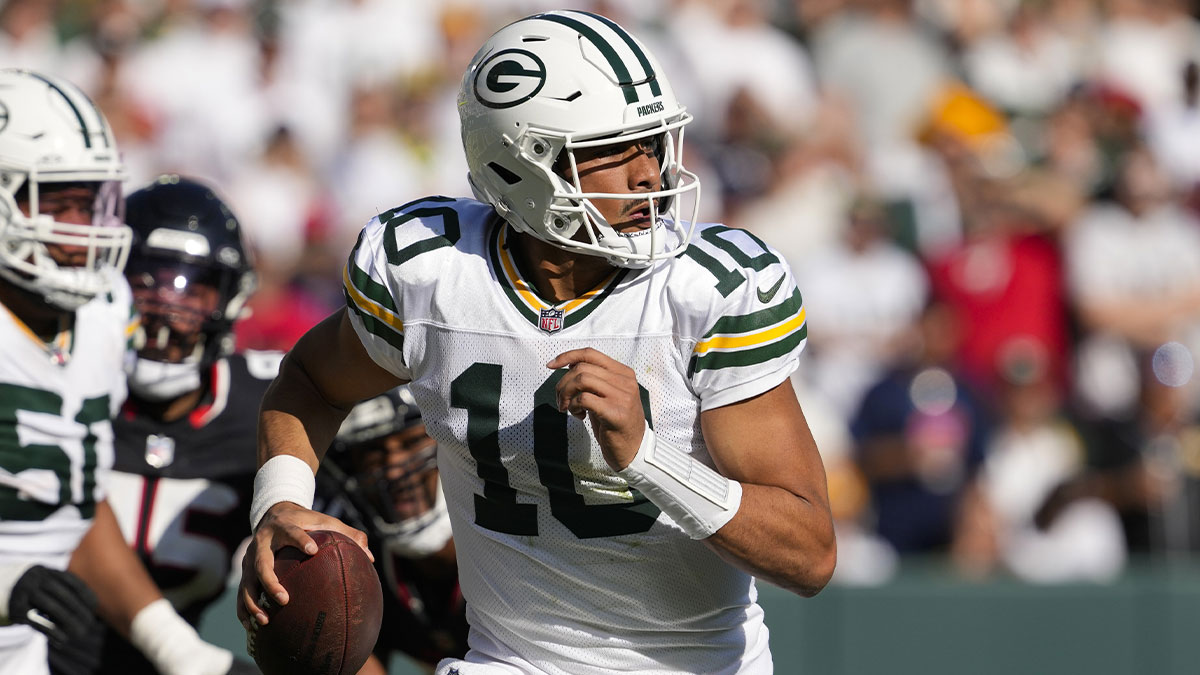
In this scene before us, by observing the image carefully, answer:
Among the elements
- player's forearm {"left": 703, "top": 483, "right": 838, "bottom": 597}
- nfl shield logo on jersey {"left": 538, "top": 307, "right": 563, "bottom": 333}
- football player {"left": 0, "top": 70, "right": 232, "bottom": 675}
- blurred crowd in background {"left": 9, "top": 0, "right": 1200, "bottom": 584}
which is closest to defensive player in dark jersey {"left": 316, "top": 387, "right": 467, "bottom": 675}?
football player {"left": 0, "top": 70, "right": 232, "bottom": 675}

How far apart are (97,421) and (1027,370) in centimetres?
424

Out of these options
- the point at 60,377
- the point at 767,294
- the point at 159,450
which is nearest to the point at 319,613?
the point at 767,294

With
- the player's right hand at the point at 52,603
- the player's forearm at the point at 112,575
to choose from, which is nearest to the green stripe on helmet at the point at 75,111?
the player's forearm at the point at 112,575

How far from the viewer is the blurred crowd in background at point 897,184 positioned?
256 inches

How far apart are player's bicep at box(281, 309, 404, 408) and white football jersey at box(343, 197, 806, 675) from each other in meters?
0.08

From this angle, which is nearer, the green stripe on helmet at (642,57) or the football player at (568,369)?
the football player at (568,369)

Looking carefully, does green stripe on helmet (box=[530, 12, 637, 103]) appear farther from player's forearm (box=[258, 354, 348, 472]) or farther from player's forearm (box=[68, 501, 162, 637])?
player's forearm (box=[68, 501, 162, 637])

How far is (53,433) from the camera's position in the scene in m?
3.88

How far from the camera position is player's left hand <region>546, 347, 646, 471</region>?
259 centimetres

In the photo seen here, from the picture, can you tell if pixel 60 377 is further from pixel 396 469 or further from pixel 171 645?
pixel 396 469

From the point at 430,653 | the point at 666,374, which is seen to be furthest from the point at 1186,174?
the point at 666,374

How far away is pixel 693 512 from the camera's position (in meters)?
2.69

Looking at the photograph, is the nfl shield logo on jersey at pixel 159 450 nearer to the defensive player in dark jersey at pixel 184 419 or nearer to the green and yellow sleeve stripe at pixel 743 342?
the defensive player in dark jersey at pixel 184 419

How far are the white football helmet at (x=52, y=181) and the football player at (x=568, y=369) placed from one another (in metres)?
1.06
